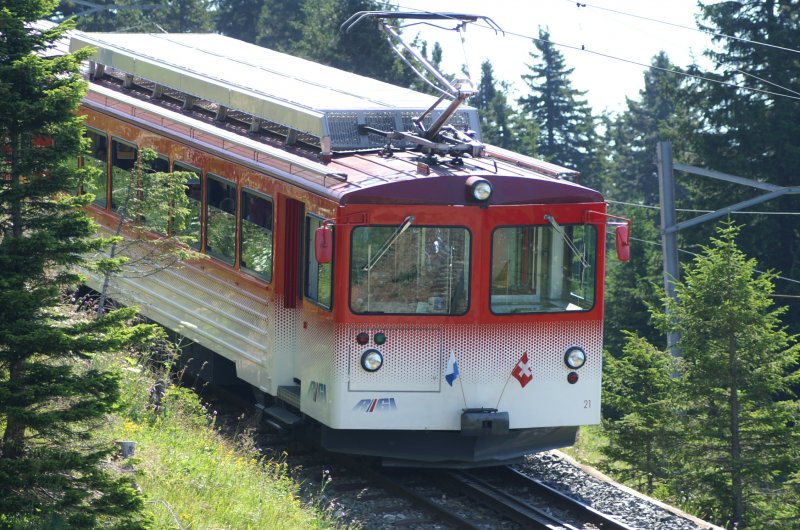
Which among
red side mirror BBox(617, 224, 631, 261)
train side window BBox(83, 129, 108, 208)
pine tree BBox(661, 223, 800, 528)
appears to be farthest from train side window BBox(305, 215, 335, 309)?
pine tree BBox(661, 223, 800, 528)

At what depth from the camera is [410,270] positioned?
1018cm

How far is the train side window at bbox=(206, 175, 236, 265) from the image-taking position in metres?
11.7

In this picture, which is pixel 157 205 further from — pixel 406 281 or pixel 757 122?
pixel 757 122

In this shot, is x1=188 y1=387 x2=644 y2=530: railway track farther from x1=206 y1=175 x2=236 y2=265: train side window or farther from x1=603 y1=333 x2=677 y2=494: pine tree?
x1=603 y1=333 x2=677 y2=494: pine tree

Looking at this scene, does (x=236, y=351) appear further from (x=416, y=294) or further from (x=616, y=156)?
(x=616, y=156)

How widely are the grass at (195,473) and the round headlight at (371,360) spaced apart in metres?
1.06

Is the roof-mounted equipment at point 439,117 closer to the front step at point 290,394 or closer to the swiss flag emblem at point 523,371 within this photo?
the swiss flag emblem at point 523,371

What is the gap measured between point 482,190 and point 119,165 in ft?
16.8

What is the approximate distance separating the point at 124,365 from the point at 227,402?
2181mm

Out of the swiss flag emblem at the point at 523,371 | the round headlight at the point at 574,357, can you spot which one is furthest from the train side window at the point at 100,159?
the round headlight at the point at 574,357

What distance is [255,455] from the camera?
10.8 metres

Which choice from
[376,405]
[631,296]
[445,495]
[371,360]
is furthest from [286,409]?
[631,296]

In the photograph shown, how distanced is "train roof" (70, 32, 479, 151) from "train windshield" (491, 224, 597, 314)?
68.3 inches

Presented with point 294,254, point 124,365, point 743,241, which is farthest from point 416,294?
point 743,241
